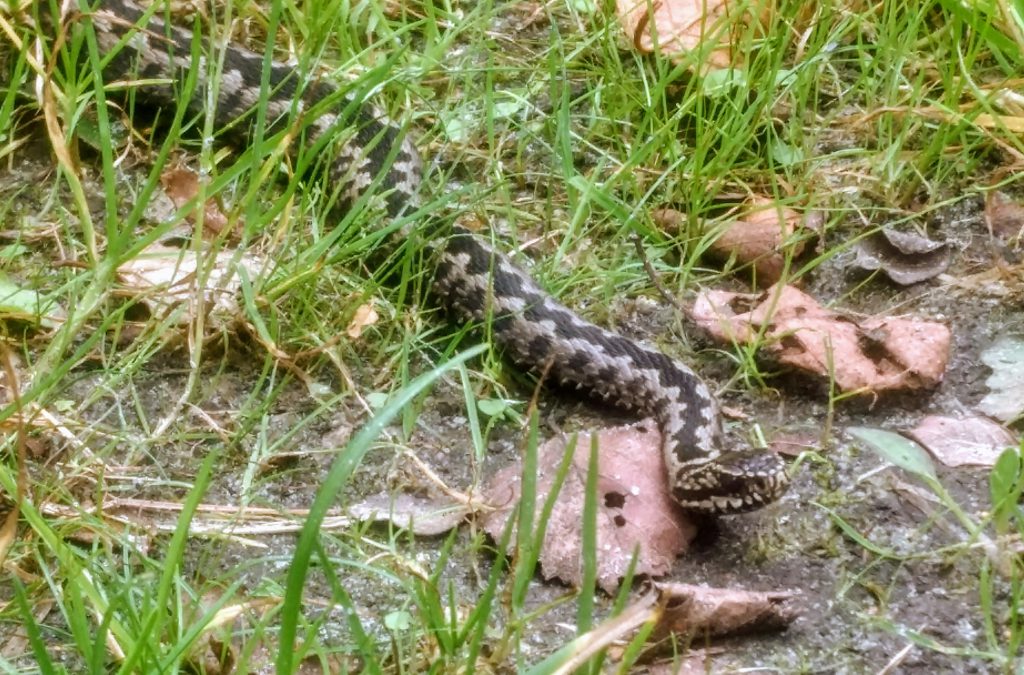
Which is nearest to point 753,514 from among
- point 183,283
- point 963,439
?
point 963,439

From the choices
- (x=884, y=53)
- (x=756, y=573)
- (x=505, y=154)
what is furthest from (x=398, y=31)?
(x=756, y=573)

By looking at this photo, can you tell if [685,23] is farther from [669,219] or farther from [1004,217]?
[1004,217]

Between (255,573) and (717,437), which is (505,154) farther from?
(255,573)

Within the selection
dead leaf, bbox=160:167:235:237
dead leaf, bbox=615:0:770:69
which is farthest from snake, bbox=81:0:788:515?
dead leaf, bbox=615:0:770:69

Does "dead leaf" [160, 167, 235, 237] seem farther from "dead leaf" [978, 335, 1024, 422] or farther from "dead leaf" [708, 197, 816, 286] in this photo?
"dead leaf" [978, 335, 1024, 422]

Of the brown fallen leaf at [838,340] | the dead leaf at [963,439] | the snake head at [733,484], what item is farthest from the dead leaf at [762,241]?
the snake head at [733,484]

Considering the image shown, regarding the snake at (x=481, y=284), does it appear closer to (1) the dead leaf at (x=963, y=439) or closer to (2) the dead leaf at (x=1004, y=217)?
(1) the dead leaf at (x=963, y=439)
